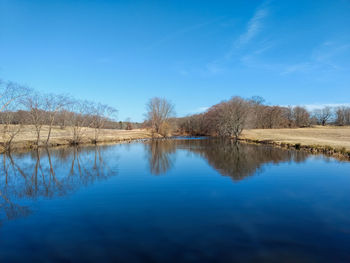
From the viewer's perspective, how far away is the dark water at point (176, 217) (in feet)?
16.6

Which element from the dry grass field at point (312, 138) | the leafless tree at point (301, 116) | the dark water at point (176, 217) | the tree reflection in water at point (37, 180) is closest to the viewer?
the dark water at point (176, 217)

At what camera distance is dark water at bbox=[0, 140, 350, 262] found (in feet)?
16.6

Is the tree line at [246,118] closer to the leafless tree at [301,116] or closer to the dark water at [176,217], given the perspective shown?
the leafless tree at [301,116]

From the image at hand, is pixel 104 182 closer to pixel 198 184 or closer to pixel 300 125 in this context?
pixel 198 184

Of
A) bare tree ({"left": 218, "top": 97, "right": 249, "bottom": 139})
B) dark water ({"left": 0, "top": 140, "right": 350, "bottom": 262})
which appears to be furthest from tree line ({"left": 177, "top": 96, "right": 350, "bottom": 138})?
dark water ({"left": 0, "top": 140, "right": 350, "bottom": 262})

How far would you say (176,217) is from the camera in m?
7.04

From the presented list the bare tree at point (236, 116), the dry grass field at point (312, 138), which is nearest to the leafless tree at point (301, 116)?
the dry grass field at point (312, 138)

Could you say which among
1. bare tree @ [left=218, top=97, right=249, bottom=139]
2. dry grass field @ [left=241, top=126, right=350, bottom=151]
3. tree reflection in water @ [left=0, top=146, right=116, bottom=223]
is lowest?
tree reflection in water @ [left=0, top=146, right=116, bottom=223]

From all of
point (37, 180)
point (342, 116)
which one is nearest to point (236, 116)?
point (37, 180)

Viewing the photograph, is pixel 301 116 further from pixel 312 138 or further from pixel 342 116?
pixel 312 138

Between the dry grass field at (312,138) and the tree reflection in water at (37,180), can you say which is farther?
the dry grass field at (312,138)

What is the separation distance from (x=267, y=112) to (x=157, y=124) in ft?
147

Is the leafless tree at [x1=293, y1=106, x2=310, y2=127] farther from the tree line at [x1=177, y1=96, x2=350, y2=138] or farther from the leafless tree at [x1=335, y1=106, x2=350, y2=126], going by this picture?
the leafless tree at [x1=335, y1=106, x2=350, y2=126]

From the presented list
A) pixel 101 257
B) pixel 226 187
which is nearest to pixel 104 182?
pixel 226 187
